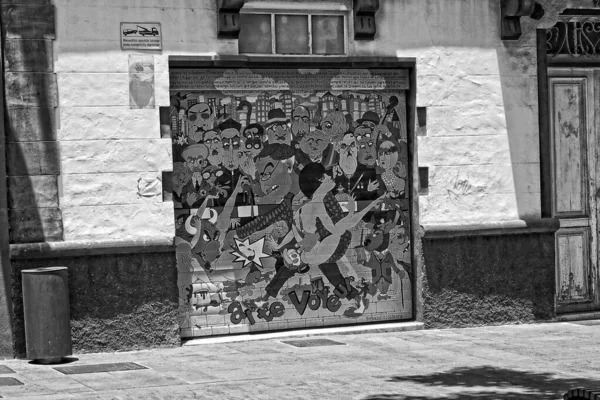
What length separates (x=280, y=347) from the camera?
42.3 feet

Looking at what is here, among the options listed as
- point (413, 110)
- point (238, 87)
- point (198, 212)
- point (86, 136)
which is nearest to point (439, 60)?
point (413, 110)

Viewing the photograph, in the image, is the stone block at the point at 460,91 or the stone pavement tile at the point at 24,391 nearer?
the stone pavement tile at the point at 24,391

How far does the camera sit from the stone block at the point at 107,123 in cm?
1246

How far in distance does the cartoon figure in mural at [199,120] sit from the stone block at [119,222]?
2.83 feet

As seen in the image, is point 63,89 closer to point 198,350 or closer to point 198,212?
point 198,212

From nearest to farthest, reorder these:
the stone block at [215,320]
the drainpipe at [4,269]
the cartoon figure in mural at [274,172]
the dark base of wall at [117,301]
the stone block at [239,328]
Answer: the drainpipe at [4,269]
the dark base of wall at [117,301]
the stone block at [215,320]
the stone block at [239,328]
the cartoon figure in mural at [274,172]

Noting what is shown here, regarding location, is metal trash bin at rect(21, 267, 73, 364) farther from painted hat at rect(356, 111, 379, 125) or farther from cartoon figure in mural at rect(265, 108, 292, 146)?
painted hat at rect(356, 111, 379, 125)

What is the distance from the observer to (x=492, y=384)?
1049 cm

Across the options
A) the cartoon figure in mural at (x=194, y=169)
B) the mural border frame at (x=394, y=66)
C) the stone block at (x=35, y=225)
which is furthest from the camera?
the cartoon figure in mural at (x=194, y=169)

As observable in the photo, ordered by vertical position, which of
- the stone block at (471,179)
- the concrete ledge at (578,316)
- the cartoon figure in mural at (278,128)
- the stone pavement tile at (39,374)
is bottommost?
the concrete ledge at (578,316)

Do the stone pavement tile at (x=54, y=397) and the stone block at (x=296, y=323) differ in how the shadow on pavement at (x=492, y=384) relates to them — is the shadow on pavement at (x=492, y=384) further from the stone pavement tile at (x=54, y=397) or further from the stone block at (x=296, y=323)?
the stone block at (x=296, y=323)

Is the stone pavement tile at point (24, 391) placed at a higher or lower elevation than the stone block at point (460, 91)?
lower

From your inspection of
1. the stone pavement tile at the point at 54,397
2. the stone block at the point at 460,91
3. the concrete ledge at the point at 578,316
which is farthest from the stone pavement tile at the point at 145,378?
the concrete ledge at the point at 578,316

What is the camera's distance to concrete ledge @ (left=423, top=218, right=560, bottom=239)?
1405cm
